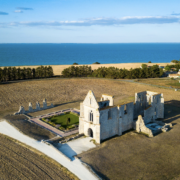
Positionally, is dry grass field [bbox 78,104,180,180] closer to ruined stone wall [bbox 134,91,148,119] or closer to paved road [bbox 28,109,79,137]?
paved road [bbox 28,109,79,137]

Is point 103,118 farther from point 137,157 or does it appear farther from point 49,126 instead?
point 49,126

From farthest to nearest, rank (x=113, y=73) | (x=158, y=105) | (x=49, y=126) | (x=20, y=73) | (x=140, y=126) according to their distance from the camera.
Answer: (x=113, y=73), (x=20, y=73), (x=158, y=105), (x=49, y=126), (x=140, y=126)

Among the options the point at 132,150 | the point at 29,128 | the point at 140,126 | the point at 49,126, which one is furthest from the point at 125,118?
the point at 29,128

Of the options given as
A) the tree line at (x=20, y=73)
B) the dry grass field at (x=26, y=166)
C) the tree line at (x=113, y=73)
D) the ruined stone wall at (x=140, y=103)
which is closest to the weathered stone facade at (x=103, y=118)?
the ruined stone wall at (x=140, y=103)

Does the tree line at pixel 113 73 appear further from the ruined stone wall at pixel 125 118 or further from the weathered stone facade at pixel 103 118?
the ruined stone wall at pixel 125 118

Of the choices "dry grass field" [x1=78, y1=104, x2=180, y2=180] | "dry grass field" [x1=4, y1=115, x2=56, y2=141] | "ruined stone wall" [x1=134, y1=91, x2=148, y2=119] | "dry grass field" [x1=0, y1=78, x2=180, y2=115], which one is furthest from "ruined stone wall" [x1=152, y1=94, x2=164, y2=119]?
"dry grass field" [x1=4, y1=115, x2=56, y2=141]
